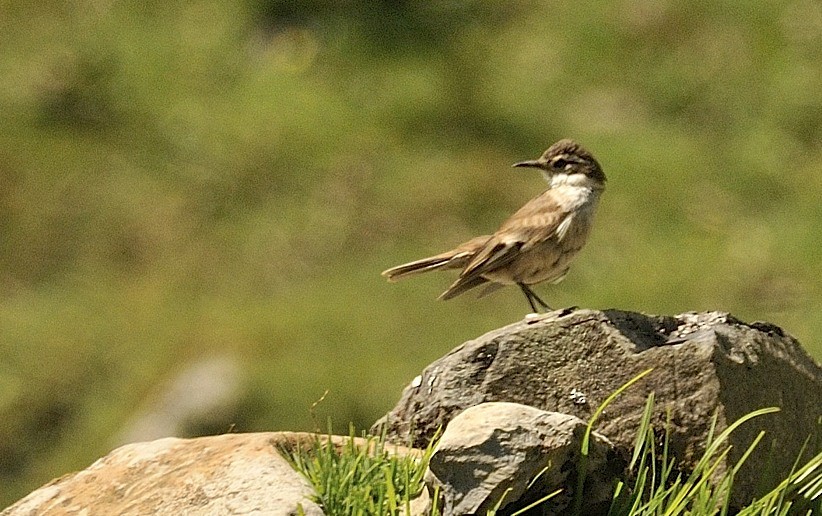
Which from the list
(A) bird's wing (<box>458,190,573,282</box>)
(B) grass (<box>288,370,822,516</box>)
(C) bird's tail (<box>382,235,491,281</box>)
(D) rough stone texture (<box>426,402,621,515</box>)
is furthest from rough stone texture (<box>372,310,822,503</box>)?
(C) bird's tail (<box>382,235,491,281</box>)

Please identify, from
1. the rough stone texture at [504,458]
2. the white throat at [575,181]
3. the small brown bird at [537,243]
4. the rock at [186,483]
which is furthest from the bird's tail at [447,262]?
the rough stone texture at [504,458]

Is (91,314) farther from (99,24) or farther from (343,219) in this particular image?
(99,24)

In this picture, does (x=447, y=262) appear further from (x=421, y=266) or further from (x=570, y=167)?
(x=570, y=167)

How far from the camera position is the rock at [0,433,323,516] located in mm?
5922

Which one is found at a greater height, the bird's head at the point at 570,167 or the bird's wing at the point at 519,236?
the bird's head at the point at 570,167

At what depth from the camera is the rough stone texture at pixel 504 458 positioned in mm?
5695

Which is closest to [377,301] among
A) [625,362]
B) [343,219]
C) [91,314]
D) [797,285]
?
[343,219]

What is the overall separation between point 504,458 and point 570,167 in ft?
10.5

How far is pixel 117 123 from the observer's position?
44.8 ft

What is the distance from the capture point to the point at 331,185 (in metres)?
12.7

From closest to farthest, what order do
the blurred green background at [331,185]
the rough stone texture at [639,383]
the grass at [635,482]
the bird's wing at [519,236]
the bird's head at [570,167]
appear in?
the grass at [635,482], the rough stone texture at [639,383], the bird's wing at [519,236], the bird's head at [570,167], the blurred green background at [331,185]

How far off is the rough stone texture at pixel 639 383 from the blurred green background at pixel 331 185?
3655 mm

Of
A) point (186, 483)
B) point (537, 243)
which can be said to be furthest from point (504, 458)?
point (537, 243)

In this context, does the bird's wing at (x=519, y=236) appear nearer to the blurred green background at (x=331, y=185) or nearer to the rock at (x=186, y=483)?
the rock at (x=186, y=483)
